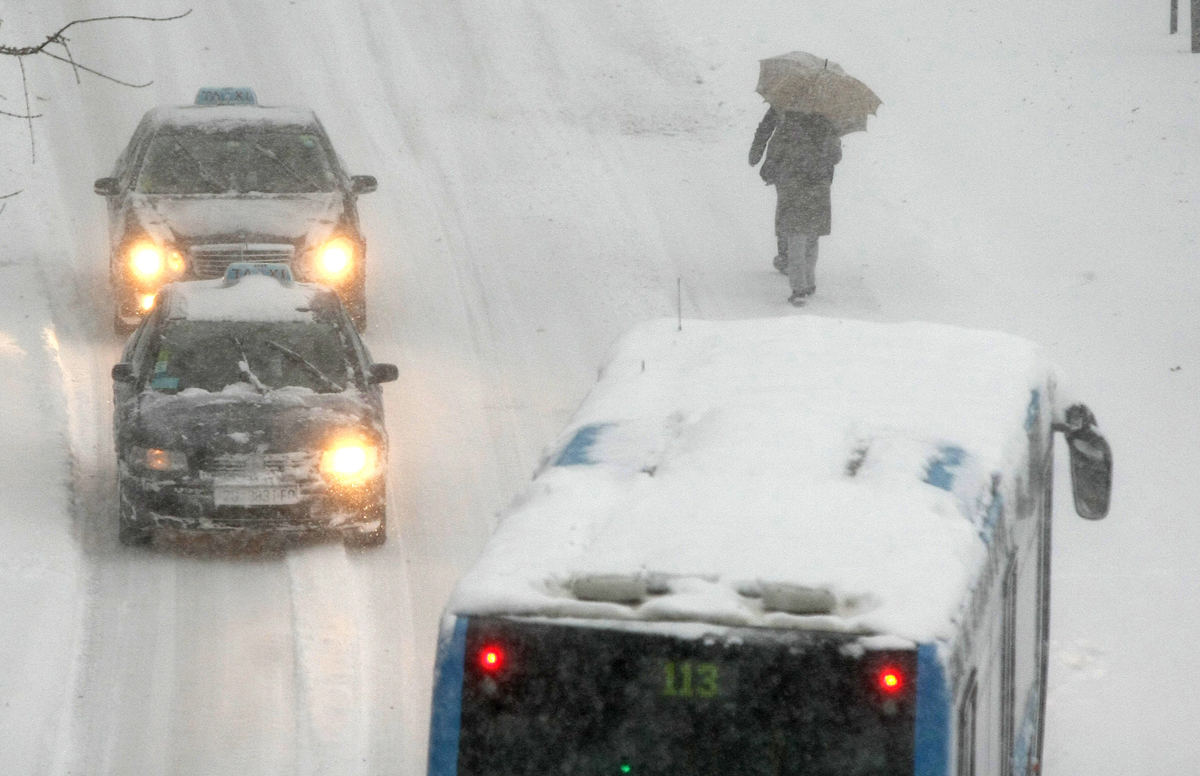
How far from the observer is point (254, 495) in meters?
11.2

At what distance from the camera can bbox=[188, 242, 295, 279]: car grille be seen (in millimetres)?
14500

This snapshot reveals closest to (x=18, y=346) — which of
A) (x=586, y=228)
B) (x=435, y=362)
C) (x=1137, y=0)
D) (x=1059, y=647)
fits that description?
(x=435, y=362)

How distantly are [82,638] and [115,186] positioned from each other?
6.54 m

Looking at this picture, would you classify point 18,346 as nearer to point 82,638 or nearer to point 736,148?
point 82,638

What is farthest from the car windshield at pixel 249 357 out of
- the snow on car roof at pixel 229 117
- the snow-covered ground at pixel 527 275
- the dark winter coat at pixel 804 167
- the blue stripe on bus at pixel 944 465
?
the blue stripe on bus at pixel 944 465

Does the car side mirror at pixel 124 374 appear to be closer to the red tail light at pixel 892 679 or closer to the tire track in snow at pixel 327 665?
the tire track in snow at pixel 327 665

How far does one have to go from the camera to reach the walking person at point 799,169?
54.5 ft

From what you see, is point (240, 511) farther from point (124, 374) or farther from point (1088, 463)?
point (1088, 463)

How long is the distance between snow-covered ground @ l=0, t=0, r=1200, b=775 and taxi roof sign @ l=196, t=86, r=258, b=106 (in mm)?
1831

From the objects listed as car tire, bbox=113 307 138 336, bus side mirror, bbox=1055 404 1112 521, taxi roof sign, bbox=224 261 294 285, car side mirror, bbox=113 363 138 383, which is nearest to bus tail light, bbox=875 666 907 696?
bus side mirror, bbox=1055 404 1112 521

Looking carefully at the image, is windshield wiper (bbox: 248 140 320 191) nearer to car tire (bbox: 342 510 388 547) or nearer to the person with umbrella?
the person with umbrella

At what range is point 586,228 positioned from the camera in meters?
19.0

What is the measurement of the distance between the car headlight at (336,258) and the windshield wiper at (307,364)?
114 inches

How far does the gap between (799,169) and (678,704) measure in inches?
493
